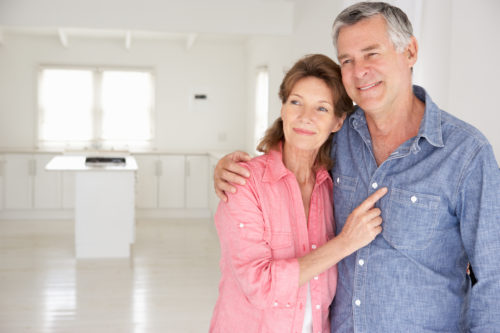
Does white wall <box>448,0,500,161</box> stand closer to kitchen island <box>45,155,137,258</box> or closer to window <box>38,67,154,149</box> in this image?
kitchen island <box>45,155,137,258</box>

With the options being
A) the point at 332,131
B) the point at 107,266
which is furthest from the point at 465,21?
the point at 107,266

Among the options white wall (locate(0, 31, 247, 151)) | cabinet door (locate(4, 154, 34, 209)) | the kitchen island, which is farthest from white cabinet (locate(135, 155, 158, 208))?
the kitchen island

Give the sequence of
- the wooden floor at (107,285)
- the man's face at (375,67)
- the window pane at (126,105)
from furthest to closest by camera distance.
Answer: the window pane at (126,105)
the wooden floor at (107,285)
the man's face at (375,67)

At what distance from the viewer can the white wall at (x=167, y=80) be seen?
8.80 metres

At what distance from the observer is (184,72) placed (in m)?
9.30

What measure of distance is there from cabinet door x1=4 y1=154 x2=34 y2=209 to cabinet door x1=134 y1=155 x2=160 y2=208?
1.75 meters

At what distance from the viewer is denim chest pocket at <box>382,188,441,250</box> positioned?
148 cm

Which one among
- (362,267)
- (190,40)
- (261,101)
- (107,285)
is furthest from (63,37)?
(362,267)

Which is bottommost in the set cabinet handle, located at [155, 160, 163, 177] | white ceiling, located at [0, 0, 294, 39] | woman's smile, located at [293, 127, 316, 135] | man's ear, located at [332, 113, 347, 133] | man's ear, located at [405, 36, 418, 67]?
cabinet handle, located at [155, 160, 163, 177]

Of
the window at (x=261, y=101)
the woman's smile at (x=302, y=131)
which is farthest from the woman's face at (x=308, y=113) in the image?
the window at (x=261, y=101)

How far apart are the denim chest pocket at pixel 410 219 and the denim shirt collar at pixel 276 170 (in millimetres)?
295

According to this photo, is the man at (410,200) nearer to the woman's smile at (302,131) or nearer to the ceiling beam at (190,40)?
the woman's smile at (302,131)

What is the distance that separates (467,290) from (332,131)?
68 centimetres

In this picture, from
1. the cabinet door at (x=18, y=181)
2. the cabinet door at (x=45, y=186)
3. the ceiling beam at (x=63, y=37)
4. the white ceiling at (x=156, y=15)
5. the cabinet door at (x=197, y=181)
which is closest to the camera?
the white ceiling at (x=156, y=15)
